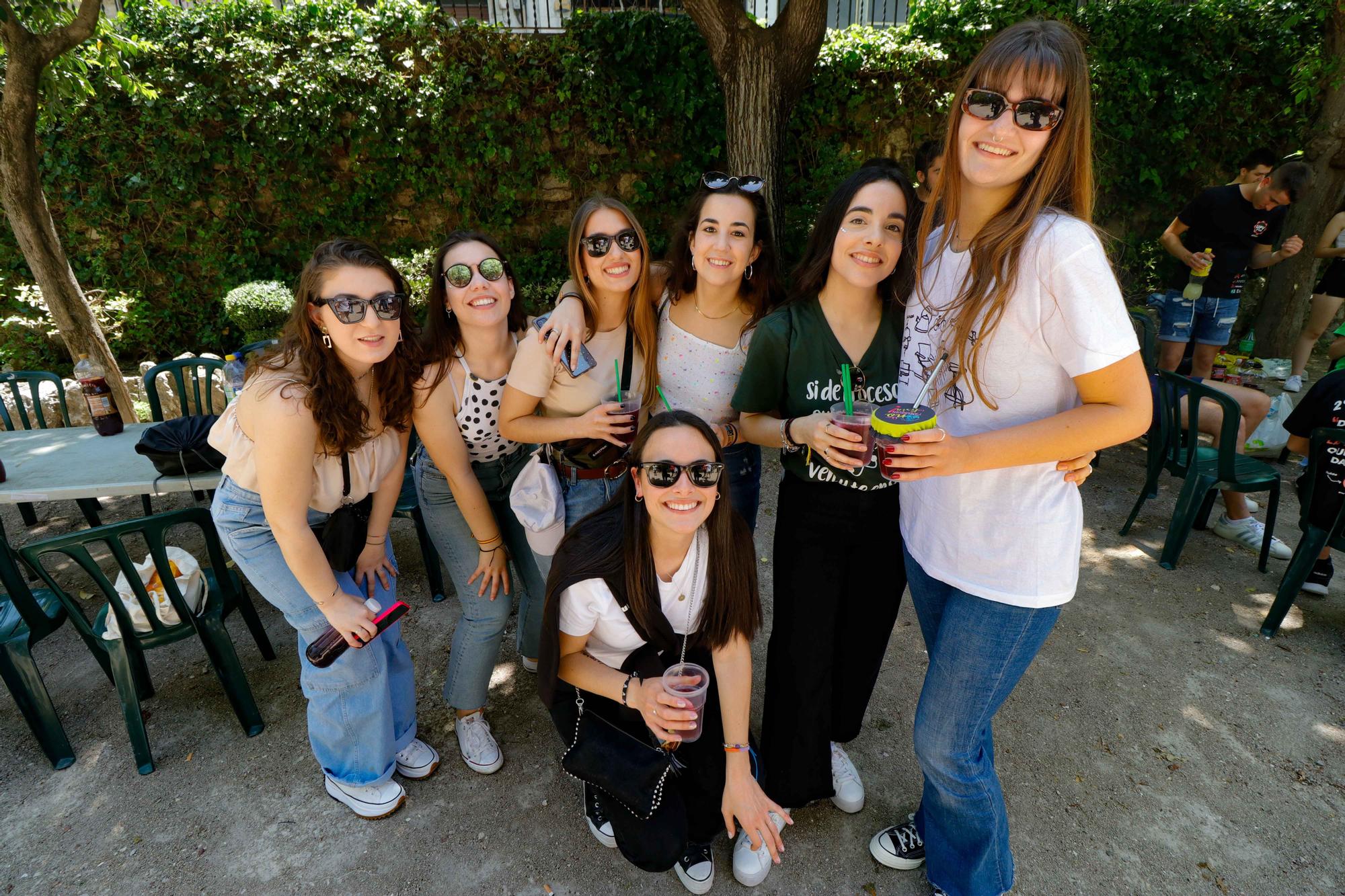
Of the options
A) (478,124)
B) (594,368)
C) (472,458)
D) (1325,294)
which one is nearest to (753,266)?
(594,368)

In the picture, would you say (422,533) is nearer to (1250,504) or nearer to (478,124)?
(478,124)

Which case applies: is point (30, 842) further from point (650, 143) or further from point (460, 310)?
point (650, 143)

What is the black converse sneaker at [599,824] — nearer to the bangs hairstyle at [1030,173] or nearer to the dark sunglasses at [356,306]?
the dark sunglasses at [356,306]

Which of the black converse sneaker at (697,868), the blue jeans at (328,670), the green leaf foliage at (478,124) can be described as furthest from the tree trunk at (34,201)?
the black converse sneaker at (697,868)

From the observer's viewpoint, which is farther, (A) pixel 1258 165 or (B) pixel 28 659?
(A) pixel 1258 165

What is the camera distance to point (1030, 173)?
1.66 metres

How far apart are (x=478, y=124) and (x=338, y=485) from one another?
6224 millimetres

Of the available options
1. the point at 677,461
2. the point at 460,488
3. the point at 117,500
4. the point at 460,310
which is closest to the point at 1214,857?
the point at 677,461

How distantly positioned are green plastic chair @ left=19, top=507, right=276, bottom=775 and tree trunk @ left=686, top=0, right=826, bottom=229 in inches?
191

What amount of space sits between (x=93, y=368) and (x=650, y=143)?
5.69m

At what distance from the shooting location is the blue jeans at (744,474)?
8.73 ft

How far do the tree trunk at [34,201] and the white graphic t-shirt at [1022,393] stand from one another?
5443mm

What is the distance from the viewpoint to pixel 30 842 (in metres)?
2.56

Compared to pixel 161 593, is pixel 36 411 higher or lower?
higher
